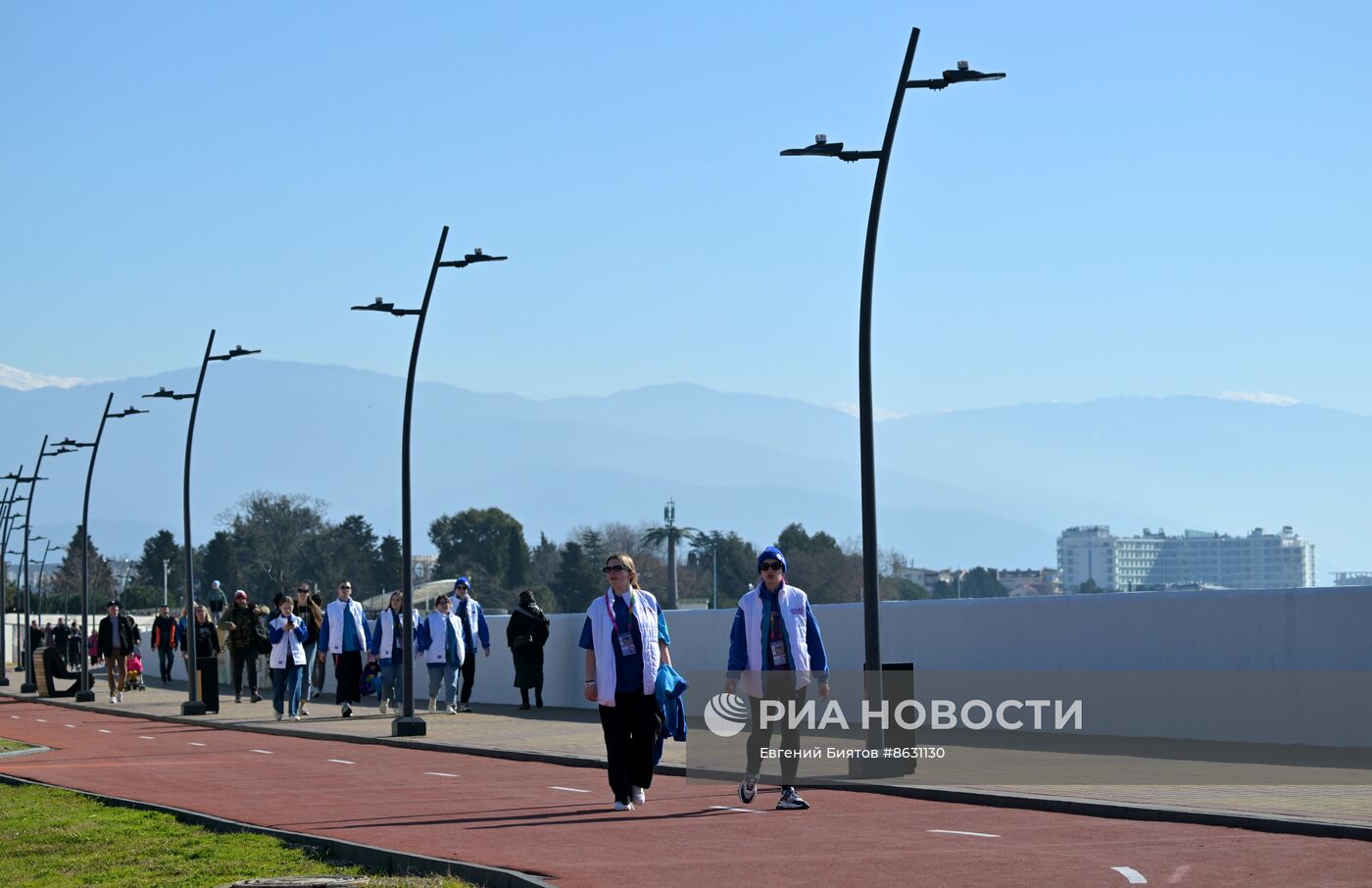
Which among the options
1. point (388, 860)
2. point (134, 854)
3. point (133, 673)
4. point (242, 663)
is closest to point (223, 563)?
point (133, 673)

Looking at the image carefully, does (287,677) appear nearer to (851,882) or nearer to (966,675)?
(966,675)

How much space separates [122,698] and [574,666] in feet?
46.8

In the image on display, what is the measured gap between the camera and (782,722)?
1480cm

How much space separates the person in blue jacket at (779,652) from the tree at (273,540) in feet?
501

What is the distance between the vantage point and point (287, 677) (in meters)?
30.4

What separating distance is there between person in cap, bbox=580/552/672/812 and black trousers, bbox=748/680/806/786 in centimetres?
77

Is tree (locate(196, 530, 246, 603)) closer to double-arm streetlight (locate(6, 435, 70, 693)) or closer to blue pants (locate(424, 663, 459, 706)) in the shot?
double-arm streetlight (locate(6, 435, 70, 693))

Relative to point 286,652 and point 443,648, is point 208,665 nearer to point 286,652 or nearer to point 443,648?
point 286,652

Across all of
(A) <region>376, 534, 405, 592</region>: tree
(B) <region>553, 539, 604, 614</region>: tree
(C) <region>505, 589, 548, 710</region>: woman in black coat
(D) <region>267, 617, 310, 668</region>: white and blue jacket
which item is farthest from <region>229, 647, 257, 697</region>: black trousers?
(A) <region>376, 534, 405, 592</region>: tree

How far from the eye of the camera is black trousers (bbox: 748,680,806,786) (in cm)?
1480

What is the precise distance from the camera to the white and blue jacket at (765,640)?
14891mm

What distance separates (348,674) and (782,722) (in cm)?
1772

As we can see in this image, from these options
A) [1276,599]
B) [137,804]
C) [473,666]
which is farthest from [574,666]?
[137,804]

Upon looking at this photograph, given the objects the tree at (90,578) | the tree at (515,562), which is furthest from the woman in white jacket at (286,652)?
the tree at (515,562)
